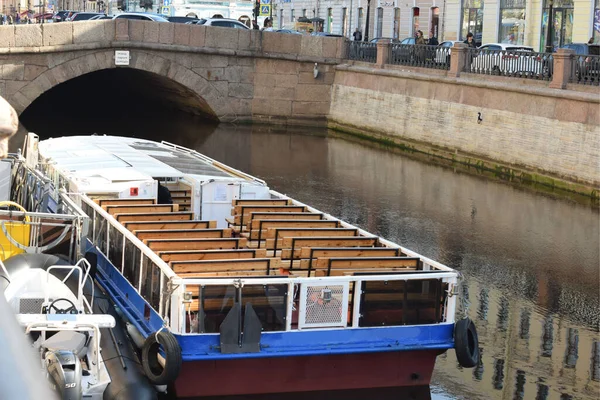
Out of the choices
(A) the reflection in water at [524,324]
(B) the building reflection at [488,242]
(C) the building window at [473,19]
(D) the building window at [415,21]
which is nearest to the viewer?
(B) the building reflection at [488,242]

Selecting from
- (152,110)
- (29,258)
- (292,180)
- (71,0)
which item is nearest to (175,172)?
(29,258)

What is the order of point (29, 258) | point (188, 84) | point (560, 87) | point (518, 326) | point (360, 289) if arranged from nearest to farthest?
point (360, 289), point (29, 258), point (518, 326), point (560, 87), point (188, 84)

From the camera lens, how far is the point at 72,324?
8328 mm

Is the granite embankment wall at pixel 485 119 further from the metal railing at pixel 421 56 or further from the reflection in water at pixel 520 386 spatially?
the reflection in water at pixel 520 386

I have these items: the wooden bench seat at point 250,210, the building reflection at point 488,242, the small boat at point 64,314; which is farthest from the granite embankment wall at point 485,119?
the small boat at point 64,314

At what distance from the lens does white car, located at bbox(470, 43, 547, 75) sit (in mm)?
24281

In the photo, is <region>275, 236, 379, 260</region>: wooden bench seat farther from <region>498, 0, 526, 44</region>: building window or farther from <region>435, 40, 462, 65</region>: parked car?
<region>498, 0, 526, 44</region>: building window

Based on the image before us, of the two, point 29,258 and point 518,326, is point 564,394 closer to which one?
point 518,326

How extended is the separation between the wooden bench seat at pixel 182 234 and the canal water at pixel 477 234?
2.68m

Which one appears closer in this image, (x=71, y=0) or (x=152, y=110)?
(x=152, y=110)

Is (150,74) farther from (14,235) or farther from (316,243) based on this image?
(316,243)

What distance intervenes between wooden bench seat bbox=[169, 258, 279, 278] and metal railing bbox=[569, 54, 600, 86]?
14147 millimetres

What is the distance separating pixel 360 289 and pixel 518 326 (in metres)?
4.03

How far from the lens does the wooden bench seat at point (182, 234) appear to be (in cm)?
1113
